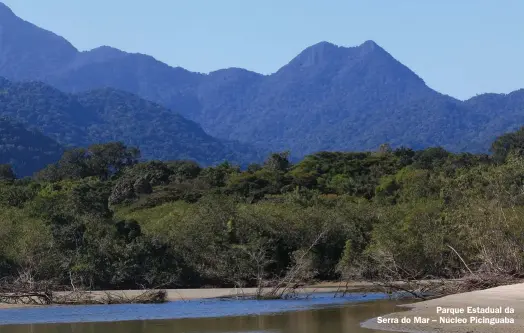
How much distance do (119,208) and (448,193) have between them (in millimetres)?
30098

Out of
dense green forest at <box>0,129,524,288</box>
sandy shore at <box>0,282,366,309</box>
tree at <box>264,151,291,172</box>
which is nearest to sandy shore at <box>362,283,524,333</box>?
dense green forest at <box>0,129,524,288</box>

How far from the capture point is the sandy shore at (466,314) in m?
20.0

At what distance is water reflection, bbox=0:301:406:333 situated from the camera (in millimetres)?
23828

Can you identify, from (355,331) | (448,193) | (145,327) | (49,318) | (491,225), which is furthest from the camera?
(448,193)

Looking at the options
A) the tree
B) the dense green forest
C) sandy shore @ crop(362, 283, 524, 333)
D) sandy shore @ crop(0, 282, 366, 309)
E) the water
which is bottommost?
sandy shore @ crop(0, 282, 366, 309)

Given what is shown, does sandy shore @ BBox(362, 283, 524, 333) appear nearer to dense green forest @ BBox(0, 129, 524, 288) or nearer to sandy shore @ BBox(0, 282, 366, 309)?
dense green forest @ BBox(0, 129, 524, 288)

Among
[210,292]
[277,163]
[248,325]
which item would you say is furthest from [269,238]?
[277,163]

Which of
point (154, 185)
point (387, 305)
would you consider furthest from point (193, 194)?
point (387, 305)

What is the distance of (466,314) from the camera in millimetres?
22109

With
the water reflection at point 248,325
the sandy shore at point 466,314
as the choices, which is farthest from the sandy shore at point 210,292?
the sandy shore at point 466,314

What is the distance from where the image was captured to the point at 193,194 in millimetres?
67938

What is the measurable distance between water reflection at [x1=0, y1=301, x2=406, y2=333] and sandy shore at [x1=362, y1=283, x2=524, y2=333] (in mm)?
1217

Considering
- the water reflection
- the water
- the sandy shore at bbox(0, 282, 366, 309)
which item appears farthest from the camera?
the sandy shore at bbox(0, 282, 366, 309)

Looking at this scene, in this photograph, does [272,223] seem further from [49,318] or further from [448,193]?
[49,318]
